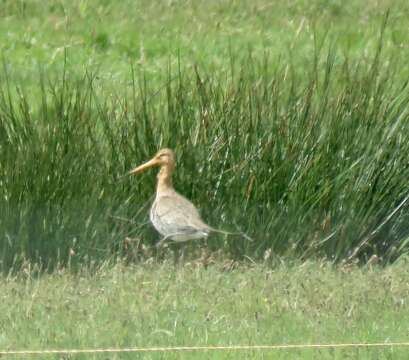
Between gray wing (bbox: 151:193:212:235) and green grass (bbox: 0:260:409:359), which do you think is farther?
gray wing (bbox: 151:193:212:235)

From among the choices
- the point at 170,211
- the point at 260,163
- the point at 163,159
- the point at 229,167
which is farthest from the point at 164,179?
the point at 260,163

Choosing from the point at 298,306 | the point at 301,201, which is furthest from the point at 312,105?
the point at 298,306

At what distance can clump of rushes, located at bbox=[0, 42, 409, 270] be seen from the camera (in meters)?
10.5

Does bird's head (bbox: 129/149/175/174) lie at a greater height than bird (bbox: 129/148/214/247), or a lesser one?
greater

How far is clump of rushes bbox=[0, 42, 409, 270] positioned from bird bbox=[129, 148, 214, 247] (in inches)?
11.2

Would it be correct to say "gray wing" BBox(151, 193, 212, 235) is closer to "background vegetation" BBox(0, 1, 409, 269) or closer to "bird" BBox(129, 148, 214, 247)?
"bird" BBox(129, 148, 214, 247)

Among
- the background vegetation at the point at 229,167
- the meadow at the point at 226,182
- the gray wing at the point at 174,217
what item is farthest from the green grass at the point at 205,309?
the background vegetation at the point at 229,167

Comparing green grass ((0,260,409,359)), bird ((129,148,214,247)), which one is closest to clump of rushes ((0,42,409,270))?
bird ((129,148,214,247))

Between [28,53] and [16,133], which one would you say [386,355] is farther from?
[28,53]

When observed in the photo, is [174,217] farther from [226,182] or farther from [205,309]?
[205,309]

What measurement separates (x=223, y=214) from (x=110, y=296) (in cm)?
197

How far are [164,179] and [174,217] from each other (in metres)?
0.41

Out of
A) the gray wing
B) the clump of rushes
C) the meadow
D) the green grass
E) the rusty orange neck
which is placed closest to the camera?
the green grass

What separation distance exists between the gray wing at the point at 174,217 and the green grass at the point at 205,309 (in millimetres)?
276
